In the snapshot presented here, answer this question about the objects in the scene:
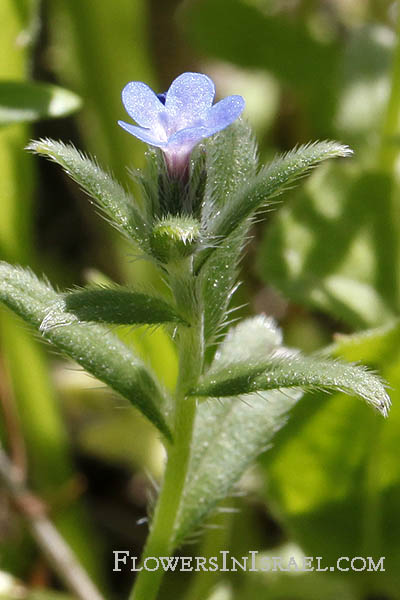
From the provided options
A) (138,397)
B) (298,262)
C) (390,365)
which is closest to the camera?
(138,397)

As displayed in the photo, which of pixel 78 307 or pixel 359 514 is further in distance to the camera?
pixel 359 514

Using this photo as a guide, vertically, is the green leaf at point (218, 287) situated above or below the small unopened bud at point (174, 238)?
above

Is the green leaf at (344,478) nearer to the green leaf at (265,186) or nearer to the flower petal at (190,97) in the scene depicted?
the green leaf at (265,186)

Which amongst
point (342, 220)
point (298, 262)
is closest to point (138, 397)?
point (298, 262)

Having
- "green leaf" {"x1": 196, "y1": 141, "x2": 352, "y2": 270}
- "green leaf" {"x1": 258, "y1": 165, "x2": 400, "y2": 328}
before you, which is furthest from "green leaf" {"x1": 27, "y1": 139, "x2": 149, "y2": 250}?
"green leaf" {"x1": 258, "y1": 165, "x2": 400, "y2": 328}

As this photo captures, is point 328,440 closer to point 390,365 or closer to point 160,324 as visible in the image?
point 390,365

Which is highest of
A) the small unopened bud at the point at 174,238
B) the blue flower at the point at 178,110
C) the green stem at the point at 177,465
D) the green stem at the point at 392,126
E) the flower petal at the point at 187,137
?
the green stem at the point at 392,126

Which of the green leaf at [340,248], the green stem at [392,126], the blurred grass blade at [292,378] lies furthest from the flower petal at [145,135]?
the green stem at [392,126]
